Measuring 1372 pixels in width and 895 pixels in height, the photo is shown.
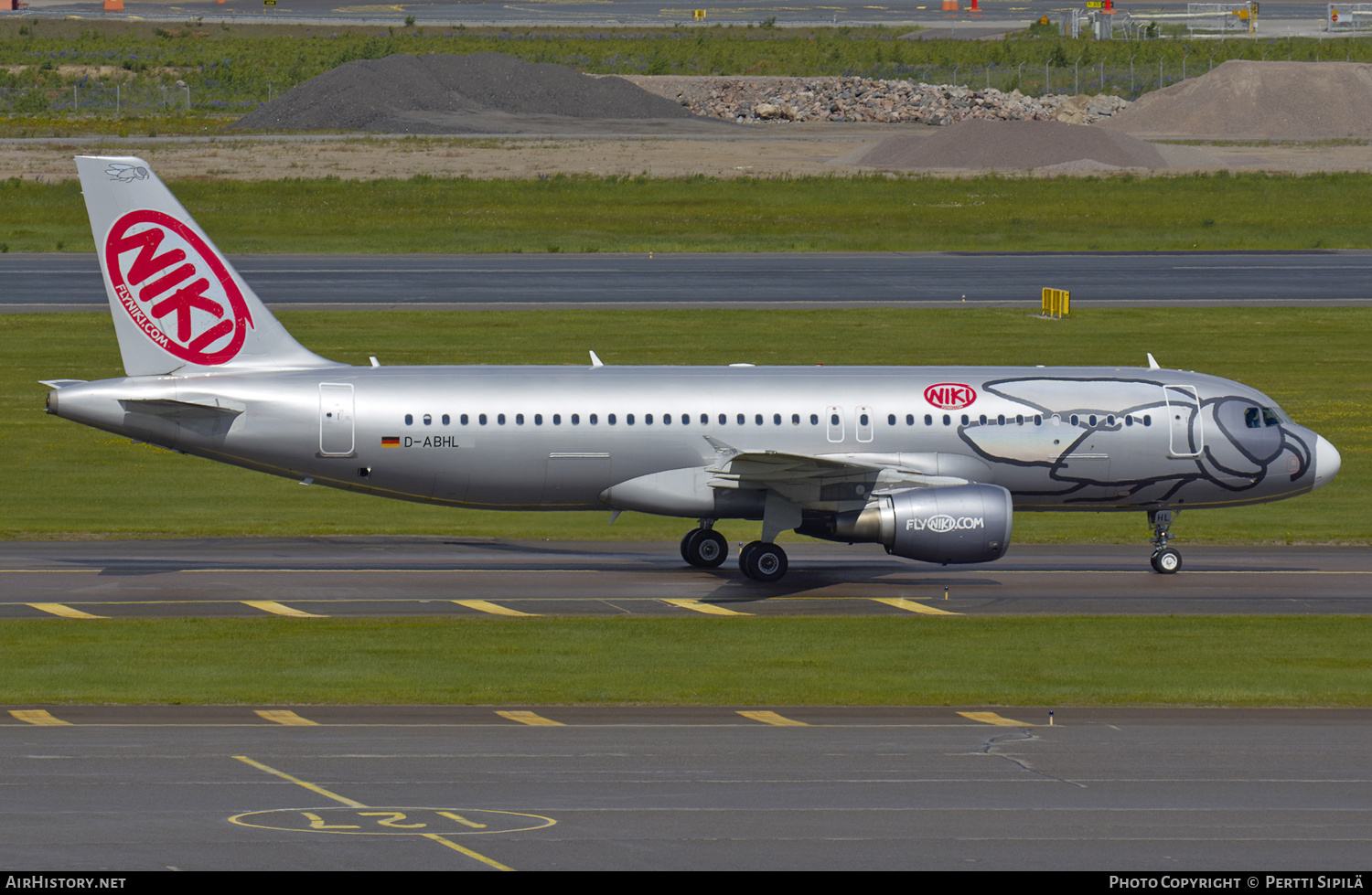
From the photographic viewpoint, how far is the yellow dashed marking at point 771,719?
85.2 feet

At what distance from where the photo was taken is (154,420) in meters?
36.3

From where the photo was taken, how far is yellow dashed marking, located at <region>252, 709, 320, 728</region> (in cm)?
2562

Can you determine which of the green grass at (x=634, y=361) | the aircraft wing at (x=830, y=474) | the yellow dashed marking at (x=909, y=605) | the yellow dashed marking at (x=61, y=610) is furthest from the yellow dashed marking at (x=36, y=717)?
the green grass at (x=634, y=361)

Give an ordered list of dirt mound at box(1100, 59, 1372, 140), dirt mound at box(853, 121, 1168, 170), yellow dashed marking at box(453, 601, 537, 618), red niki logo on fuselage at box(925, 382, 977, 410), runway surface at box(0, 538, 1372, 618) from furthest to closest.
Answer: dirt mound at box(1100, 59, 1372, 140) → dirt mound at box(853, 121, 1168, 170) → red niki logo on fuselage at box(925, 382, 977, 410) → runway surface at box(0, 538, 1372, 618) → yellow dashed marking at box(453, 601, 537, 618)

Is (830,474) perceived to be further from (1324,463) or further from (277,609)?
(277,609)

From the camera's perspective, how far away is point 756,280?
3282 inches

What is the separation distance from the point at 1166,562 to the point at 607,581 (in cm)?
1232

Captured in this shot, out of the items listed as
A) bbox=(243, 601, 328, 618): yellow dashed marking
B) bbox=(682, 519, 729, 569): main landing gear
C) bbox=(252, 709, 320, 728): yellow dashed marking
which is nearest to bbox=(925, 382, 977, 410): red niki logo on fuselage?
bbox=(682, 519, 729, 569): main landing gear

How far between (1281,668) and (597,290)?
52488 mm

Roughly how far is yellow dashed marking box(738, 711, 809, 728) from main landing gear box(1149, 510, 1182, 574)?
15.2 metres

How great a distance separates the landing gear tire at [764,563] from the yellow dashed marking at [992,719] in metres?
10.9

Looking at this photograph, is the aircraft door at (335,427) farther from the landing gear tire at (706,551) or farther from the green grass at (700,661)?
the landing gear tire at (706,551)

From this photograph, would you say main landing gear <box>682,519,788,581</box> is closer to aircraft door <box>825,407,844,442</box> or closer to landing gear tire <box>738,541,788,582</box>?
landing gear tire <box>738,541,788,582</box>

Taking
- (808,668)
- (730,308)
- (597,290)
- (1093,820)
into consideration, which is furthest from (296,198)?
(1093,820)
